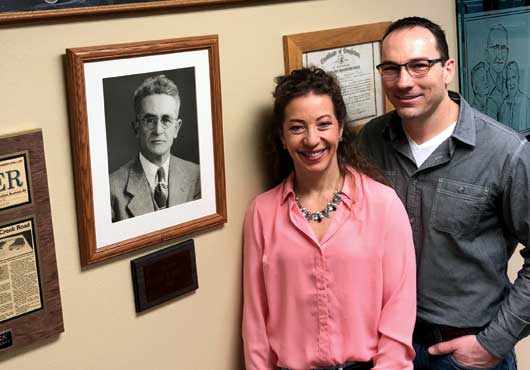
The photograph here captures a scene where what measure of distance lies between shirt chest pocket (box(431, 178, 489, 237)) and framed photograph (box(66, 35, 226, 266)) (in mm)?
527

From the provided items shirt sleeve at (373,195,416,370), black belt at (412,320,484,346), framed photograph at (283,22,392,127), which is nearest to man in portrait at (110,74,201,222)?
framed photograph at (283,22,392,127)

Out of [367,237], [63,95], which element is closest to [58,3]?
[63,95]

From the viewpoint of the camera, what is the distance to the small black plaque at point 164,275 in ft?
4.99

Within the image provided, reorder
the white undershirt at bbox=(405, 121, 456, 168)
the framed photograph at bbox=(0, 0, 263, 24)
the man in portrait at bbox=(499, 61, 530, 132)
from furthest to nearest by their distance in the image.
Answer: the man in portrait at bbox=(499, 61, 530, 132) < the white undershirt at bbox=(405, 121, 456, 168) < the framed photograph at bbox=(0, 0, 263, 24)

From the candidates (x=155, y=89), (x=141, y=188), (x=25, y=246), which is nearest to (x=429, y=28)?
(x=155, y=89)

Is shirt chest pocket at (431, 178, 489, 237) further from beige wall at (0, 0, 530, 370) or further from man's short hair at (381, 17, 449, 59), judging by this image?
beige wall at (0, 0, 530, 370)

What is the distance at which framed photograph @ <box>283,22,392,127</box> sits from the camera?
5.90 ft

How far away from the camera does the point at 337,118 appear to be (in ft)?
5.54

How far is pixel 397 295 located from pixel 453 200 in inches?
10.5

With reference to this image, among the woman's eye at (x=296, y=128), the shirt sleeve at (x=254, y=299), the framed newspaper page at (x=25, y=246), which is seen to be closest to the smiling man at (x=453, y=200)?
the woman's eye at (x=296, y=128)

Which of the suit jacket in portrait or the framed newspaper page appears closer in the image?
the framed newspaper page

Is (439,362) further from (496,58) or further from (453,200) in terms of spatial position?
(496,58)

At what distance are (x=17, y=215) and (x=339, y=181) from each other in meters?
0.78

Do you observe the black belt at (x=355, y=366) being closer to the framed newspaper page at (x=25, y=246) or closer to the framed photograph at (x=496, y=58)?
the framed newspaper page at (x=25, y=246)
